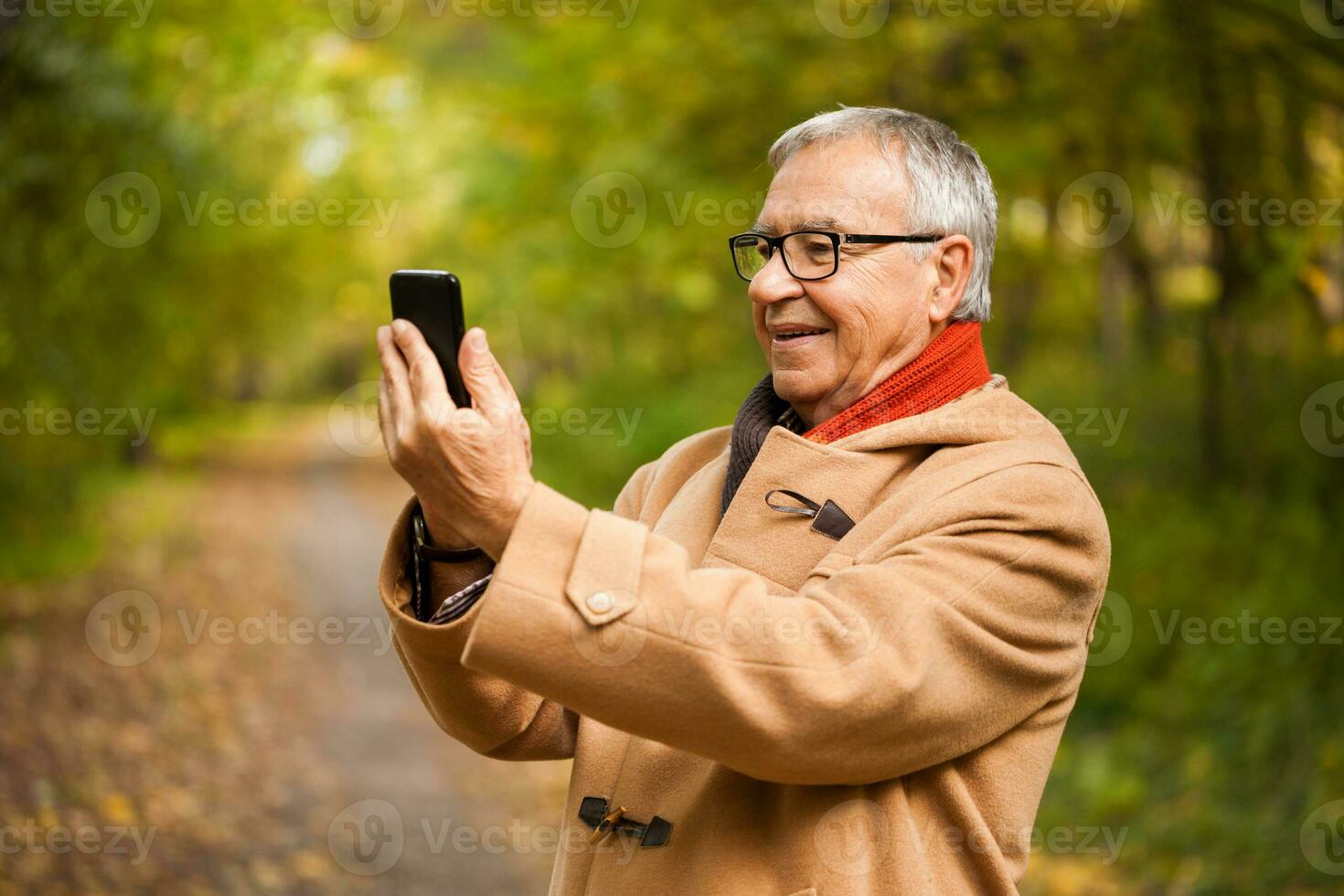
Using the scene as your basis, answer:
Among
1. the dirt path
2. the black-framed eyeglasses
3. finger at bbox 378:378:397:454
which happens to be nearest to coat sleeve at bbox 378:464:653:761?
finger at bbox 378:378:397:454

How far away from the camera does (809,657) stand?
5.37ft

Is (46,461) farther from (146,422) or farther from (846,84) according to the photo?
(846,84)

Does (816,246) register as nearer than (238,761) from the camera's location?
Yes

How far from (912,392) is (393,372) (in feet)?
2.77

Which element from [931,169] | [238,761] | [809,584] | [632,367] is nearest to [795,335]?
[931,169]

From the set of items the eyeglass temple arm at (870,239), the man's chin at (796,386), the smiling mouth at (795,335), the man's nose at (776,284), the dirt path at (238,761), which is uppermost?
the eyeglass temple arm at (870,239)

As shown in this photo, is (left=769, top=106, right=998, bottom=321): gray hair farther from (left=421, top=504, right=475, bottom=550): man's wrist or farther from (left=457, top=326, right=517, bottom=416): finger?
(left=421, top=504, right=475, bottom=550): man's wrist

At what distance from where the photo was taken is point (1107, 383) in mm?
9453

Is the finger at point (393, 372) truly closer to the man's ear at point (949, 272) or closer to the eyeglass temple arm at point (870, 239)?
the eyeglass temple arm at point (870, 239)

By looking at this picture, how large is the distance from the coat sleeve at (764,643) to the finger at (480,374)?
12 cm

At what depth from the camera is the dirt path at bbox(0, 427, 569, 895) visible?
233 inches

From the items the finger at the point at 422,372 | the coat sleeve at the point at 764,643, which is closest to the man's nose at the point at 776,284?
the coat sleeve at the point at 764,643

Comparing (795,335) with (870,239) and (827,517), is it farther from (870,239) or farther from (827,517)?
(827,517)

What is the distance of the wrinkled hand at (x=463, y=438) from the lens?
1658 mm
